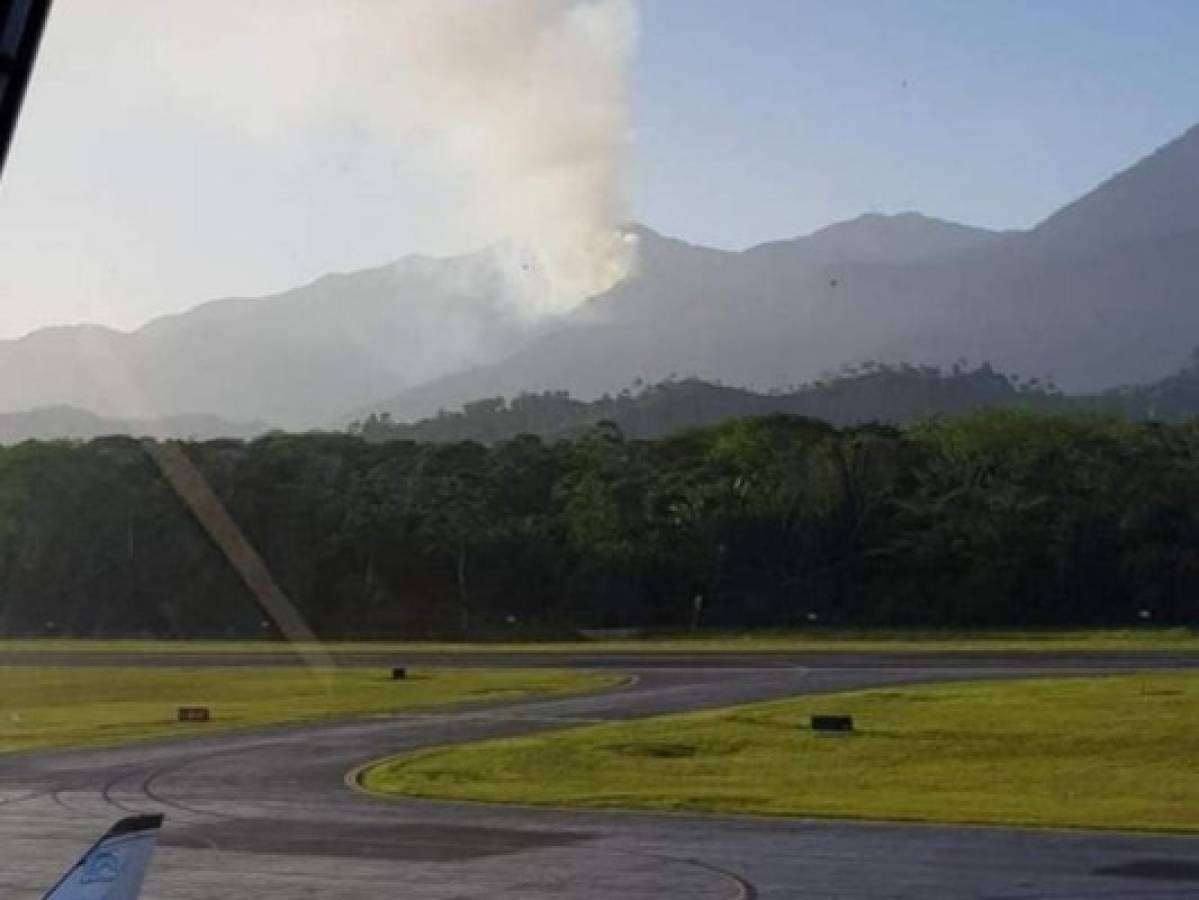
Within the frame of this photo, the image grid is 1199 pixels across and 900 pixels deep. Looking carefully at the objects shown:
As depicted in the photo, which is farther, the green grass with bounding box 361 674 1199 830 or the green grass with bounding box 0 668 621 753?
the green grass with bounding box 0 668 621 753

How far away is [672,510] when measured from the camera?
440 feet

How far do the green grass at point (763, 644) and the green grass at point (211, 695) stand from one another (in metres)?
20.3

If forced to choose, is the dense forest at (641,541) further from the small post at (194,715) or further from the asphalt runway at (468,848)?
the asphalt runway at (468,848)

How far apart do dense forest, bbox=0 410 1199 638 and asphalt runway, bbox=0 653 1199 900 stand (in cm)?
8170

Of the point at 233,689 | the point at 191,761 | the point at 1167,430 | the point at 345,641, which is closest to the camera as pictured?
the point at 191,761

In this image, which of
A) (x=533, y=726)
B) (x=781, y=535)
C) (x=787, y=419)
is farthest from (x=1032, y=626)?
(x=533, y=726)

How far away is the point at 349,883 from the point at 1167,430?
123587 millimetres

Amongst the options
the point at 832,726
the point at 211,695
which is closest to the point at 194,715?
the point at 211,695

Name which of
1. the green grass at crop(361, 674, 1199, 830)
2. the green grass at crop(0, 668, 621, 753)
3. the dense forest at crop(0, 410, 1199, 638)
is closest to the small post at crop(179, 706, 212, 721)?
the green grass at crop(0, 668, 621, 753)

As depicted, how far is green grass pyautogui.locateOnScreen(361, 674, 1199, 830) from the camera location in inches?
1309

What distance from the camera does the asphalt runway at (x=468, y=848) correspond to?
24.5 m

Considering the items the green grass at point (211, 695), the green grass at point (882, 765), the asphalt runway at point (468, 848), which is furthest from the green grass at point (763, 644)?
the asphalt runway at point (468, 848)

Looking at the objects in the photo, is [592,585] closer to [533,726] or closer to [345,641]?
[345,641]

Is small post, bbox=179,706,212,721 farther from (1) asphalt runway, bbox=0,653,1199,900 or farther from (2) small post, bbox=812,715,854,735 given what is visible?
(2) small post, bbox=812,715,854,735
